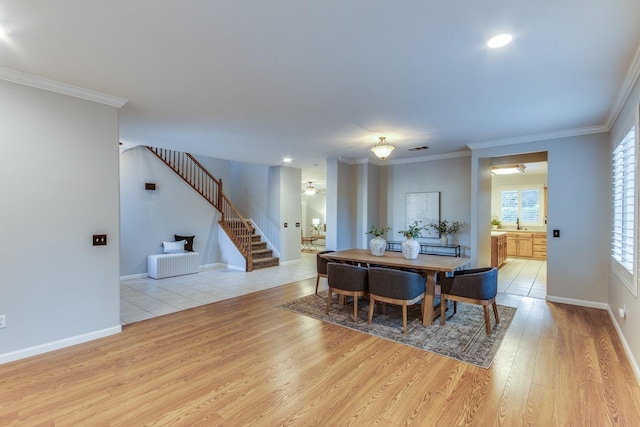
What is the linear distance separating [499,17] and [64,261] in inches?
166

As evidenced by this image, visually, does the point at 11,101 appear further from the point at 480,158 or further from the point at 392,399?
the point at 480,158

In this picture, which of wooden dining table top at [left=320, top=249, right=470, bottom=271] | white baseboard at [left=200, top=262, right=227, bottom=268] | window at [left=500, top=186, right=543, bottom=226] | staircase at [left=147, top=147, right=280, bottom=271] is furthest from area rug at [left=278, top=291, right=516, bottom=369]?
window at [left=500, top=186, right=543, bottom=226]

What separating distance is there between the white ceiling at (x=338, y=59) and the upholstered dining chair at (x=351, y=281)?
1.92 metres

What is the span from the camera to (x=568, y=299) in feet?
14.6

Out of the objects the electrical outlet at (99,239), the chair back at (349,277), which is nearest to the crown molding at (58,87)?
the electrical outlet at (99,239)

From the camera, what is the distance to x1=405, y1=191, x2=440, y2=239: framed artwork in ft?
20.8

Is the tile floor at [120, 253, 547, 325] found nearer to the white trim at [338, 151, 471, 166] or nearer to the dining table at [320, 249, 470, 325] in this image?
the dining table at [320, 249, 470, 325]

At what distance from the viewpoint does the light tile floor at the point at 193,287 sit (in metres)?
4.32

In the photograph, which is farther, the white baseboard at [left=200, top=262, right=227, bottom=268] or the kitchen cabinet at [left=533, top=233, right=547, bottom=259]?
the kitchen cabinet at [left=533, top=233, right=547, bottom=259]

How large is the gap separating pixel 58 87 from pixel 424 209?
19.9 ft

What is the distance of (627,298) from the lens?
2936 mm

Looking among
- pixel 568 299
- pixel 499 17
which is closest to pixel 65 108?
pixel 499 17

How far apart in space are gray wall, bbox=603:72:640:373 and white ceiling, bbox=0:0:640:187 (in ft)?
0.60

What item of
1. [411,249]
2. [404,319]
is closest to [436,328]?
[404,319]
